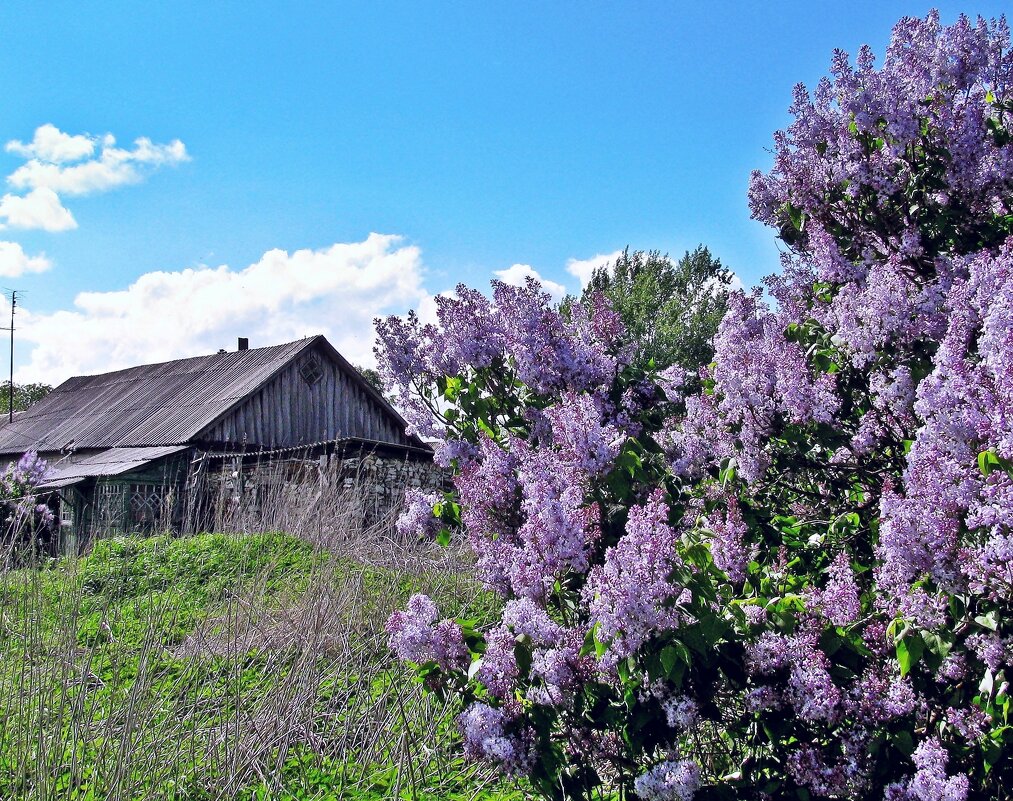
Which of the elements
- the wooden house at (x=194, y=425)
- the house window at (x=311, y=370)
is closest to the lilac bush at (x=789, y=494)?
the wooden house at (x=194, y=425)

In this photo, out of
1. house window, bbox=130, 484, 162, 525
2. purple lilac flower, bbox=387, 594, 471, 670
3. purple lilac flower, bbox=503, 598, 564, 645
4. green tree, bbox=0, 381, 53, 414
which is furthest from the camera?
green tree, bbox=0, 381, 53, 414

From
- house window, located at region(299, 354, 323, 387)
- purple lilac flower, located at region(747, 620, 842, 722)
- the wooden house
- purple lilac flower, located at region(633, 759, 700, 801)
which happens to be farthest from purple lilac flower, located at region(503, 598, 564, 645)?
house window, located at region(299, 354, 323, 387)

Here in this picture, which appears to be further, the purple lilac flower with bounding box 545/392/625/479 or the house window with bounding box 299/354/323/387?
the house window with bounding box 299/354/323/387

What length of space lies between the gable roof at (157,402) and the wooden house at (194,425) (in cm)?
5

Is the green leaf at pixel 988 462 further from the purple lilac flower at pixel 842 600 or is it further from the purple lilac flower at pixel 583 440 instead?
the purple lilac flower at pixel 583 440

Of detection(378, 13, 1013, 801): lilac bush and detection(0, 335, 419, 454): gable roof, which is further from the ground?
detection(0, 335, 419, 454): gable roof

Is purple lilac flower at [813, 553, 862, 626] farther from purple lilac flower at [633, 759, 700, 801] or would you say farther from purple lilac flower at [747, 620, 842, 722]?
purple lilac flower at [633, 759, 700, 801]

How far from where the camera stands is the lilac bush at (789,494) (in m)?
2.15

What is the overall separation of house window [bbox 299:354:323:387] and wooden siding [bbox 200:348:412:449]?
53mm

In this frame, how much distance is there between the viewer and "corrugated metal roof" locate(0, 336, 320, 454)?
1978 centimetres

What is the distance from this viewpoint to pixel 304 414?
21.1 m

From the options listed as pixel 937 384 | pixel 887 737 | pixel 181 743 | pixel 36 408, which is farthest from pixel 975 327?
pixel 36 408

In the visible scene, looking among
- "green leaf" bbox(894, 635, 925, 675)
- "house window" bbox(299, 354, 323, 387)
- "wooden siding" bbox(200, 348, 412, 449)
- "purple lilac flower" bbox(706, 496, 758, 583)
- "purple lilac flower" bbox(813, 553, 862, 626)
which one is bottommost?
"green leaf" bbox(894, 635, 925, 675)

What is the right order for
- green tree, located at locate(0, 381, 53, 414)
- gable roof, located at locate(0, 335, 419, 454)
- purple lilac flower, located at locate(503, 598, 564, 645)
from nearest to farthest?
1. purple lilac flower, located at locate(503, 598, 564, 645)
2. gable roof, located at locate(0, 335, 419, 454)
3. green tree, located at locate(0, 381, 53, 414)
